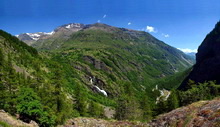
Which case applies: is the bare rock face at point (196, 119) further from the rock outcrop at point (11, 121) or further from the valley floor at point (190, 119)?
the rock outcrop at point (11, 121)

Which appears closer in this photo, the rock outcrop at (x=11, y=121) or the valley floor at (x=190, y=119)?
the valley floor at (x=190, y=119)

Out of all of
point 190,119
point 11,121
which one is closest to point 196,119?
point 190,119

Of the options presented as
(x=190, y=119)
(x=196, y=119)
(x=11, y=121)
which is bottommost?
(x=11, y=121)

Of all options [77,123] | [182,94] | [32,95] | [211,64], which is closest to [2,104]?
[32,95]

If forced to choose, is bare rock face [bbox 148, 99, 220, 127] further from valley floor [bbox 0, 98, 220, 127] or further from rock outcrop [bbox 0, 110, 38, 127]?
rock outcrop [bbox 0, 110, 38, 127]

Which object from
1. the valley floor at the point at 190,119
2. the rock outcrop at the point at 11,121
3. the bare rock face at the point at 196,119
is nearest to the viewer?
the bare rock face at the point at 196,119

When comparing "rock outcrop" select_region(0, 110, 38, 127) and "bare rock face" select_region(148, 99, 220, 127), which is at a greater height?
"bare rock face" select_region(148, 99, 220, 127)

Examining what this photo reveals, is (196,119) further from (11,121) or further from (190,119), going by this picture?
(11,121)

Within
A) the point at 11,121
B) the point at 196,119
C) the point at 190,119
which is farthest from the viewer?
the point at 11,121

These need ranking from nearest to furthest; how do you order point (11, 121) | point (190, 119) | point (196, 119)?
point (196, 119), point (190, 119), point (11, 121)

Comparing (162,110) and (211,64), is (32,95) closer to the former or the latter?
(162,110)

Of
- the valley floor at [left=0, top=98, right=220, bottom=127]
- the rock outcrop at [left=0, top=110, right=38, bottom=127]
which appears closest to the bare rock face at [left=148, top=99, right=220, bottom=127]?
the valley floor at [left=0, top=98, right=220, bottom=127]

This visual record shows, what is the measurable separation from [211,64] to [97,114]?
154609 mm

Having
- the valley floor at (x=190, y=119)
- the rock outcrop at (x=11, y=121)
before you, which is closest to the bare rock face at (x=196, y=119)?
the valley floor at (x=190, y=119)
